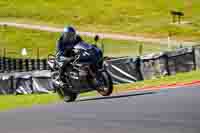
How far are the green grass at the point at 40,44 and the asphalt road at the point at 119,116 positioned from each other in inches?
1349

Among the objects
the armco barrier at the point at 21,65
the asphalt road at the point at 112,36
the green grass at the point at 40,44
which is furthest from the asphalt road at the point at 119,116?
the asphalt road at the point at 112,36

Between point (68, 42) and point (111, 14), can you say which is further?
point (111, 14)

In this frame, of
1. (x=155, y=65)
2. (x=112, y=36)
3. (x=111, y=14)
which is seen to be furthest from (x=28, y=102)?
(x=111, y=14)

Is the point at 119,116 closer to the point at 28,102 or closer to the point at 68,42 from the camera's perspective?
the point at 68,42

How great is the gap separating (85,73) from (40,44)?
3844 cm

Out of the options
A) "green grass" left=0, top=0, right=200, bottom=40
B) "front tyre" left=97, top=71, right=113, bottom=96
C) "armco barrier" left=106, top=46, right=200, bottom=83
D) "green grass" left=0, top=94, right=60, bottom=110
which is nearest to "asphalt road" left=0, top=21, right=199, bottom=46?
"green grass" left=0, top=0, right=200, bottom=40

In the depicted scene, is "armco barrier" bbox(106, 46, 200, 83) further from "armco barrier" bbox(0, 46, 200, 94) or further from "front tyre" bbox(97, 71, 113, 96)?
"front tyre" bbox(97, 71, 113, 96)

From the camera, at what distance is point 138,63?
77.0 feet

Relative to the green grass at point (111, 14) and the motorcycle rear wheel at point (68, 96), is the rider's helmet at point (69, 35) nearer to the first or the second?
the motorcycle rear wheel at point (68, 96)

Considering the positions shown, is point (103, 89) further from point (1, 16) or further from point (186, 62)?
point (1, 16)

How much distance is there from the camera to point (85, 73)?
52.4 feet

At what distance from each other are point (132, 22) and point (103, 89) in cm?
4642

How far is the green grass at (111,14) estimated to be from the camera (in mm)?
59031

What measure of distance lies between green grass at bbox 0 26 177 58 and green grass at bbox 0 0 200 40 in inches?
182
